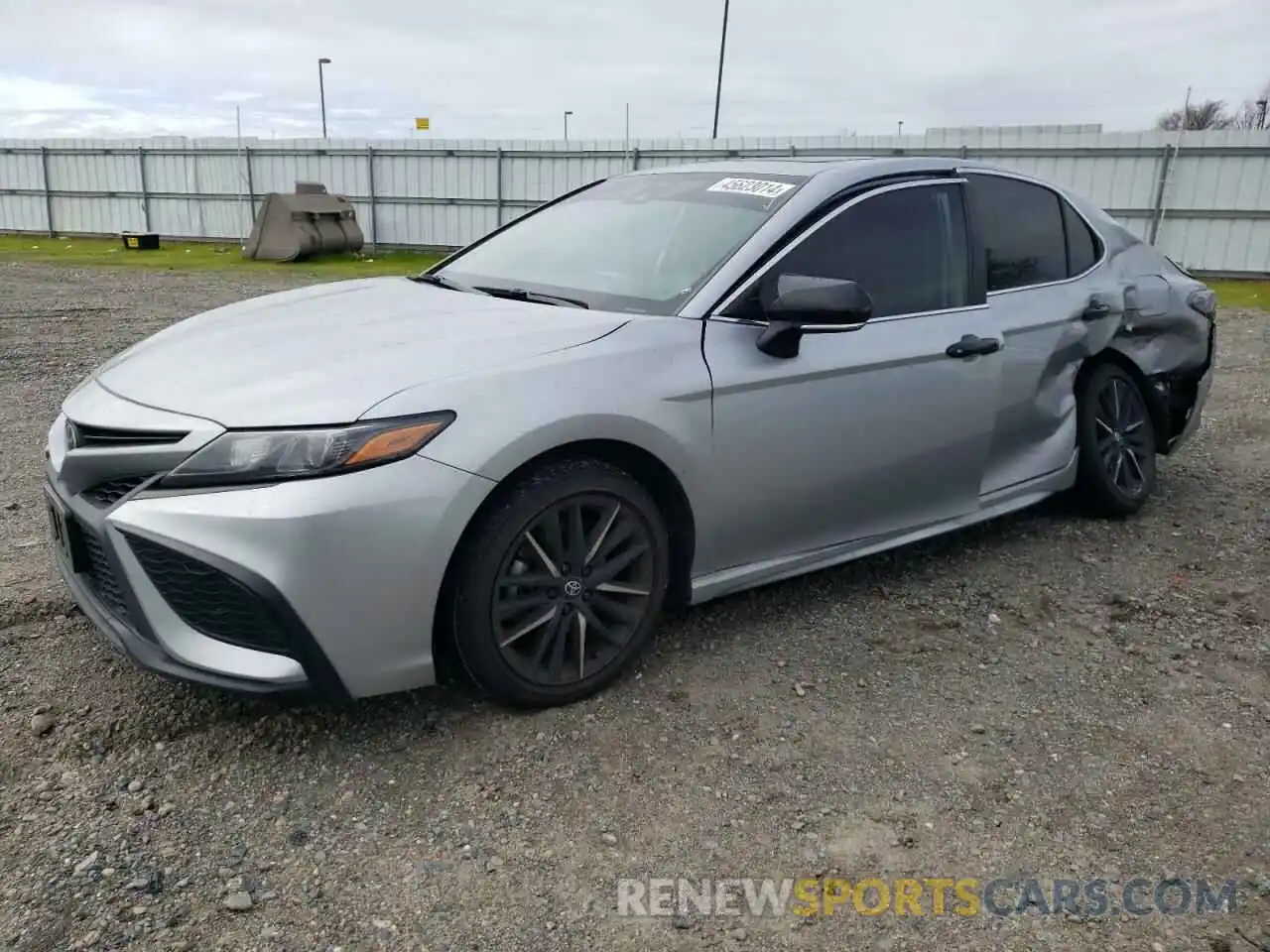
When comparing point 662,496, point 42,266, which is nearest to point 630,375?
point 662,496

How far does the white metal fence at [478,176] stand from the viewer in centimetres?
1717

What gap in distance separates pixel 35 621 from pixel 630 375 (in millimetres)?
2124

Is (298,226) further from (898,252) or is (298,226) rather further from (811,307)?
(811,307)

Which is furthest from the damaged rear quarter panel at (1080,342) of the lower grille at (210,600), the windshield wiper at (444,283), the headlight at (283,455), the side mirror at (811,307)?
the lower grille at (210,600)

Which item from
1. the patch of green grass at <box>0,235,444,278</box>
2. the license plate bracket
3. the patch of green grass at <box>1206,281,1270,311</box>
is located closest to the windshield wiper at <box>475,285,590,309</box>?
the license plate bracket

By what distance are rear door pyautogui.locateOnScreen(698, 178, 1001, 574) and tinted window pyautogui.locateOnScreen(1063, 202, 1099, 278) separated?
32.1 inches

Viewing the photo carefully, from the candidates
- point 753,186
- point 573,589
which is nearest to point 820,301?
point 753,186

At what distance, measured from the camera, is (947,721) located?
9.78ft

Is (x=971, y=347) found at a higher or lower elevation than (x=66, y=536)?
higher

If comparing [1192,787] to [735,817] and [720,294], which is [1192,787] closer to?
[735,817]

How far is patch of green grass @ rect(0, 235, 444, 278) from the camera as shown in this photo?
18.6m

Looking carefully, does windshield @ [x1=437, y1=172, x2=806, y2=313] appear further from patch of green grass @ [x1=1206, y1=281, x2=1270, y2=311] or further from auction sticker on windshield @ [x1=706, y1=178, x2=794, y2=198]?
patch of green grass @ [x1=1206, y1=281, x2=1270, y2=311]

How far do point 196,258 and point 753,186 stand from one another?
1988cm

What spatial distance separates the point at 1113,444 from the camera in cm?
462
